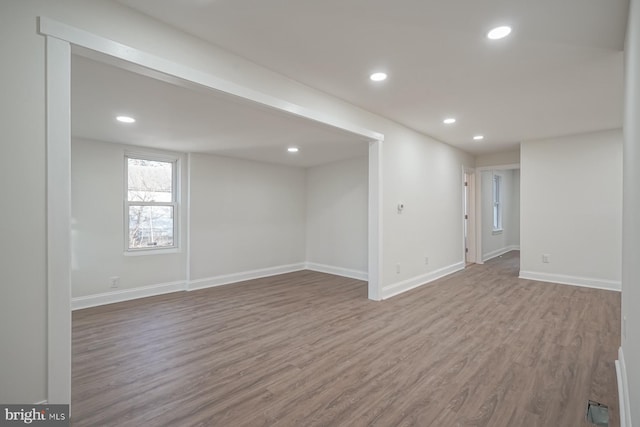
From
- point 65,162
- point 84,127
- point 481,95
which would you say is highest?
point 481,95

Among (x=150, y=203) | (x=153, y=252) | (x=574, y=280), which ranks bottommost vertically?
(x=574, y=280)

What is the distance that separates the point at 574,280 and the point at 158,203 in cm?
716

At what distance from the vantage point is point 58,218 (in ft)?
5.62

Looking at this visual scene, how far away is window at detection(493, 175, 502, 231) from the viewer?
876 centimetres

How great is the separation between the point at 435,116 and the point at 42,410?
4.71m

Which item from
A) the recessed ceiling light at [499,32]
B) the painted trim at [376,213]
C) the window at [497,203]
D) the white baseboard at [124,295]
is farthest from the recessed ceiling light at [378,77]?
the window at [497,203]

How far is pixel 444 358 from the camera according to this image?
270cm

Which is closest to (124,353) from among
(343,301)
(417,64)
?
(343,301)

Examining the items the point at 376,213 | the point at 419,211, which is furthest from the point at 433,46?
the point at 419,211

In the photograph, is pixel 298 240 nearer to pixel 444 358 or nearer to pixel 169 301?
pixel 169 301

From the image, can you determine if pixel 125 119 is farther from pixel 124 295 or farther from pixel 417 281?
pixel 417 281

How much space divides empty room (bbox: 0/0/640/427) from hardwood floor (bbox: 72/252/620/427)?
0.03 meters

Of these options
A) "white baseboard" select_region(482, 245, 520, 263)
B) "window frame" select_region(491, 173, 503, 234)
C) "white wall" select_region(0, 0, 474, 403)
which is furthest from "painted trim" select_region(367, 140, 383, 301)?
"window frame" select_region(491, 173, 503, 234)

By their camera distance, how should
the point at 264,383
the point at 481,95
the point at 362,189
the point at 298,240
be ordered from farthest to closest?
the point at 298,240 < the point at 362,189 < the point at 481,95 < the point at 264,383
